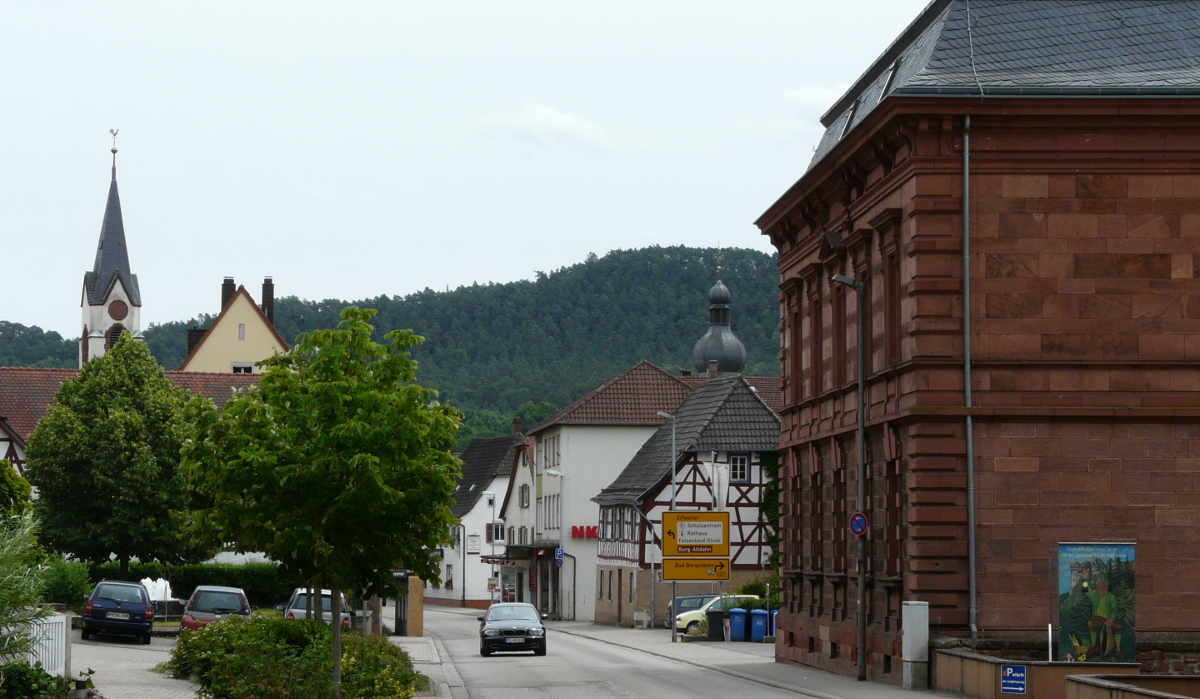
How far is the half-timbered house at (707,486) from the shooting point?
72.3 meters

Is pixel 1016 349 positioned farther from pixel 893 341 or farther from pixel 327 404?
pixel 327 404

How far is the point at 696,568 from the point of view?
2486 inches

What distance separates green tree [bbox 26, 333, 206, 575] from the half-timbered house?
17956 millimetres

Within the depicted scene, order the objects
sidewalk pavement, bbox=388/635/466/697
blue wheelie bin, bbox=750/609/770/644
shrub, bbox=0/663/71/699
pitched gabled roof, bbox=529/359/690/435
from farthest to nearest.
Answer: pitched gabled roof, bbox=529/359/690/435, blue wheelie bin, bbox=750/609/770/644, sidewalk pavement, bbox=388/635/466/697, shrub, bbox=0/663/71/699

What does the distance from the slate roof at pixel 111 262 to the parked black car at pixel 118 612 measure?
67607 mm

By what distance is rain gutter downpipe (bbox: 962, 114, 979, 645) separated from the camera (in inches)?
1258

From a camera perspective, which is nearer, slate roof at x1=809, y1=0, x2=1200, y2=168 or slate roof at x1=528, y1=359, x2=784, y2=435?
slate roof at x1=809, y1=0, x2=1200, y2=168

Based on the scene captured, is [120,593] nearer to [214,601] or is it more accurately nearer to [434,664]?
[214,601]

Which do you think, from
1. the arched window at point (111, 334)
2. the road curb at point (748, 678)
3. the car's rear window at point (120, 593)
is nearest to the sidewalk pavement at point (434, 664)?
the road curb at point (748, 678)

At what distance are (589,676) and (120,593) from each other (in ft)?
48.7

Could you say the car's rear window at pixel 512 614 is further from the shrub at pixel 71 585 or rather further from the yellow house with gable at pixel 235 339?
the yellow house with gable at pixel 235 339

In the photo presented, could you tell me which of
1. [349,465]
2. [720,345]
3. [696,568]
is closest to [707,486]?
[696,568]

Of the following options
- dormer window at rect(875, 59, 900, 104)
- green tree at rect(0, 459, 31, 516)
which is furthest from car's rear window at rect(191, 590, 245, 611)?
dormer window at rect(875, 59, 900, 104)

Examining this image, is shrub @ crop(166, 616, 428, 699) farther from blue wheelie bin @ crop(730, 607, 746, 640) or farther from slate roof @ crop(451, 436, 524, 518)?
slate roof @ crop(451, 436, 524, 518)
